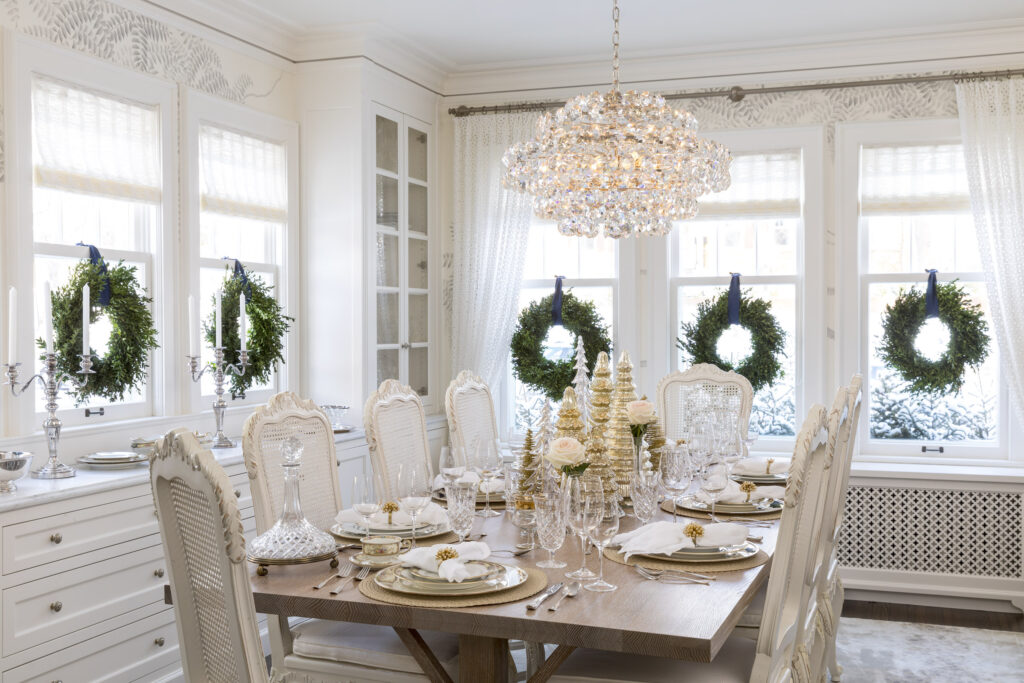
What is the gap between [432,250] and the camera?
559 centimetres

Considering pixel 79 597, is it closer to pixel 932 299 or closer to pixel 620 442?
pixel 620 442

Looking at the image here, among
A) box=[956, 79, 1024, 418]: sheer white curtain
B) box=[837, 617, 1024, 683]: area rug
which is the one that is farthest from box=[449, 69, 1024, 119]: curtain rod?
box=[837, 617, 1024, 683]: area rug

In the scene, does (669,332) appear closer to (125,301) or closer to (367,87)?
(367,87)

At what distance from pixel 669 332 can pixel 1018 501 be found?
1.84 m

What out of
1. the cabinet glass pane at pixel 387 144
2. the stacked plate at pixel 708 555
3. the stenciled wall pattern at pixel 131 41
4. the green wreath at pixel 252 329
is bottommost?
the stacked plate at pixel 708 555

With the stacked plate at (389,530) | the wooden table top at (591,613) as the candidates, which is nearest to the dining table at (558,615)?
the wooden table top at (591,613)

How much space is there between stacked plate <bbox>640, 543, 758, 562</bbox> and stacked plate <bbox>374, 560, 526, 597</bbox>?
0.40m

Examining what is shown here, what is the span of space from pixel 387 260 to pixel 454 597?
322 cm

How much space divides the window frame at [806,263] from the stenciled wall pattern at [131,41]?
2492mm

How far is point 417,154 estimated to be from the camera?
5.43 m

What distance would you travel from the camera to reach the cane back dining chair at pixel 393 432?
131 inches

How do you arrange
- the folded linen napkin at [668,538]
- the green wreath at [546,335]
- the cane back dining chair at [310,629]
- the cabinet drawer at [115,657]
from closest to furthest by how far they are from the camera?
the folded linen napkin at [668,538]
the cane back dining chair at [310,629]
the cabinet drawer at [115,657]
the green wreath at [546,335]

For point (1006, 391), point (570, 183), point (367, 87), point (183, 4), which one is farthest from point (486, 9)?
point (1006, 391)

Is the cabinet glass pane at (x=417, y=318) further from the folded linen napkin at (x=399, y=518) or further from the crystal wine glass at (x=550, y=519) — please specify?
the crystal wine glass at (x=550, y=519)
